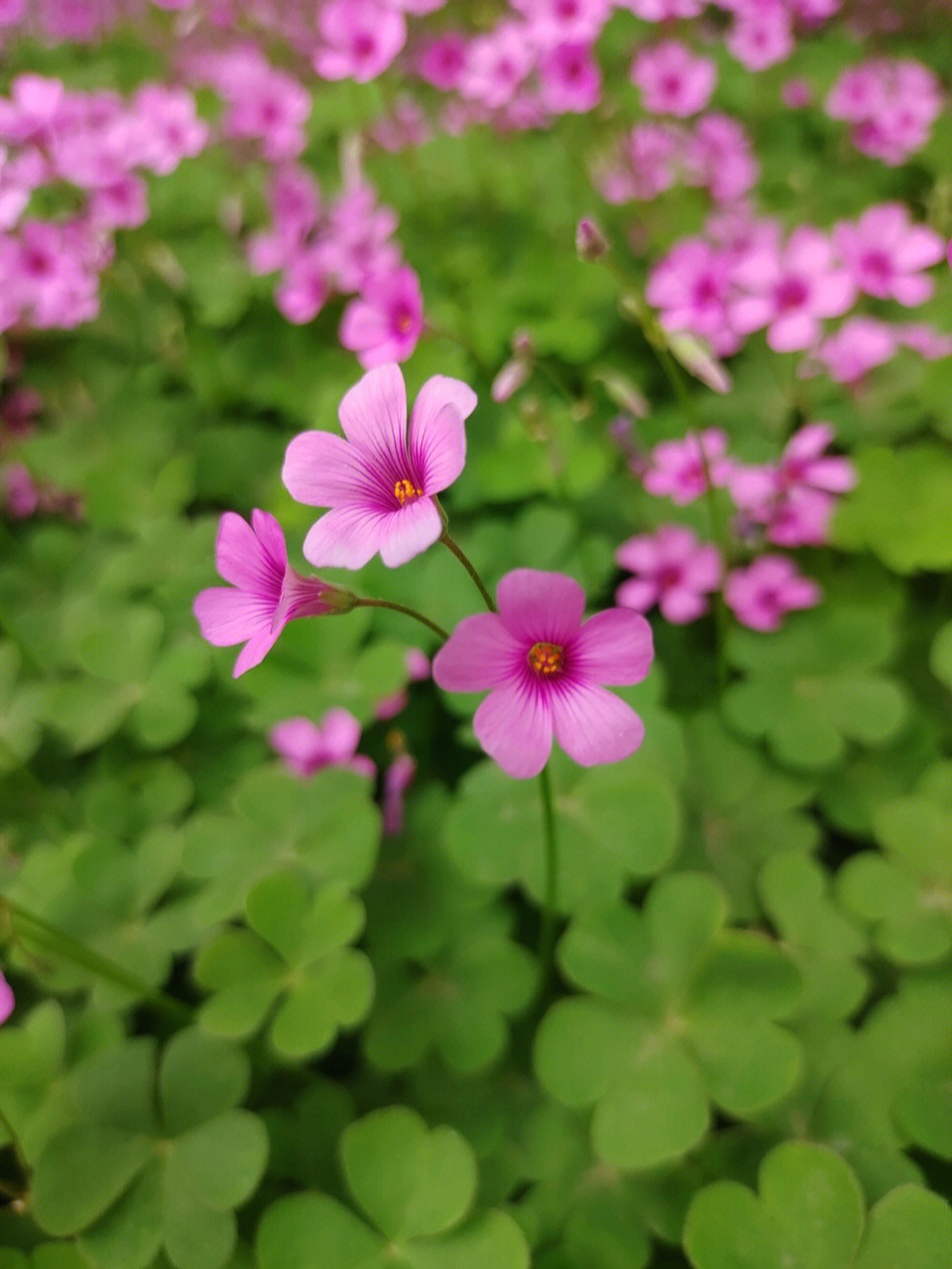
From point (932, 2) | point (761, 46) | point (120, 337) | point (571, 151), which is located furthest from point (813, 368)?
point (932, 2)

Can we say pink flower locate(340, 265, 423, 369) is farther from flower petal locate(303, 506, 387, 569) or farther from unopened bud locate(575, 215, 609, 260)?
flower petal locate(303, 506, 387, 569)

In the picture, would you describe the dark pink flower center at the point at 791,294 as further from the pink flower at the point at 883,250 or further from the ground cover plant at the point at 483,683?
the pink flower at the point at 883,250

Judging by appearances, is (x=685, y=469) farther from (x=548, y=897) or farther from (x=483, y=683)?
(x=483, y=683)

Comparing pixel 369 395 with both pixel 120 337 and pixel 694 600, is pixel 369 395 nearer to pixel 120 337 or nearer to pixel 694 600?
pixel 694 600

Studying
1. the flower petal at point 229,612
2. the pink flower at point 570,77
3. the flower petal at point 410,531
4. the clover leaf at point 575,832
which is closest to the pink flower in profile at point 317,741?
the clover leaf at point 575,832

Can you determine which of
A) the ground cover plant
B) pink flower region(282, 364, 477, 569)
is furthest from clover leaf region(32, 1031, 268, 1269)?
pink flower region(282, 364, 477, 569)

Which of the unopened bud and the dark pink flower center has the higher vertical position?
the unopened bud

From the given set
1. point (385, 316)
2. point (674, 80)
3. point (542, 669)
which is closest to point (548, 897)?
point (542, 669)
